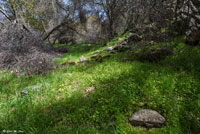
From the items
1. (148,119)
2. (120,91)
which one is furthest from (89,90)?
(148,119)

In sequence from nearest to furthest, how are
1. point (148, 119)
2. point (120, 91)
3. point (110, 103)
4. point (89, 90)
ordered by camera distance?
point (148, 119) < point (110, 103) < point (120, 91) < point (89, 90)

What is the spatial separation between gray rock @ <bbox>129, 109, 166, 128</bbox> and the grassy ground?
0.07 meters

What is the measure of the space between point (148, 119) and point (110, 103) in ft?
2.11

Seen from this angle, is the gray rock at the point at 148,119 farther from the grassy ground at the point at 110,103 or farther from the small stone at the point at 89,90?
the small stone at the point at 89,90

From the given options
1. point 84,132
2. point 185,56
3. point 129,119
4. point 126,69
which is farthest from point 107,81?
point 185,56

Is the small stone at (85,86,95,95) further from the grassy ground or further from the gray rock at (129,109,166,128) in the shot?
the gray rock at (129,109,166,128)

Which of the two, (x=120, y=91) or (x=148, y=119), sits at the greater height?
(x=120, y=91)

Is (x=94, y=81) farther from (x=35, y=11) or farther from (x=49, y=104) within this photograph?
(x=35, y=11)

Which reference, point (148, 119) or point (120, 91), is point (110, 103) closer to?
point (120, 91)

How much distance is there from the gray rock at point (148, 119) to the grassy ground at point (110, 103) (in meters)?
0.07

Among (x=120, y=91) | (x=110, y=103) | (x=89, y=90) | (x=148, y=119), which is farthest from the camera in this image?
(x=89, y=90)

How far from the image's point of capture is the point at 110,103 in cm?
197

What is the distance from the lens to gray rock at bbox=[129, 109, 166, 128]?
151 centimetres

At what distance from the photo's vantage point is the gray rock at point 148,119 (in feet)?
4.95
